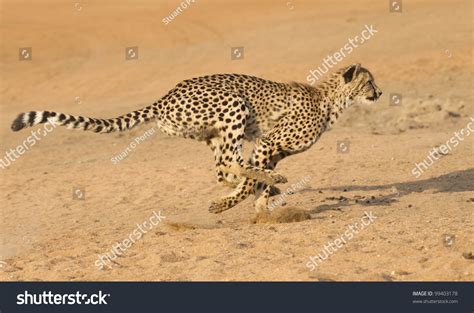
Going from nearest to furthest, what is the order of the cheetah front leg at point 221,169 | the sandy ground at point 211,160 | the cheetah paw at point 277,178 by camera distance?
1. the sandy ground at point 211,160
2. the cheetah paw at point 277,178
3. the cheetah front leg at point 221,169

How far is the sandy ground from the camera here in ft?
31.8

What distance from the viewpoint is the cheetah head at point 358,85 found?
40.4 ft

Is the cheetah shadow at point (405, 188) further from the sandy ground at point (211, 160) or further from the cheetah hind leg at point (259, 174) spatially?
the cheetah hind leg at point (259, 174)

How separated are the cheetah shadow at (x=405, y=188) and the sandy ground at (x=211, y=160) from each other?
37mm

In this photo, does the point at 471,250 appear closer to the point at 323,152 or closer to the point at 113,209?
the point at 113,209

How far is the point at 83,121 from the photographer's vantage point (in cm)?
1105

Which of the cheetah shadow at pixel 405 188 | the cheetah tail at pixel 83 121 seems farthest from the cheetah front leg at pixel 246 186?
the cheetah tail at pixel 83 121

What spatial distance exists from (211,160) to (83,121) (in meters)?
4.70

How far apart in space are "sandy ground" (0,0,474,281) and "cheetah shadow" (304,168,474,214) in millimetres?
37

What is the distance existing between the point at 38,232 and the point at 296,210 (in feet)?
9.74

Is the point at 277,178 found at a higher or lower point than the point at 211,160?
higher

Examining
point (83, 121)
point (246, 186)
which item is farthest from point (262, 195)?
point (83, 121)

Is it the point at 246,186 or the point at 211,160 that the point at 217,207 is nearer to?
the point at 246,186

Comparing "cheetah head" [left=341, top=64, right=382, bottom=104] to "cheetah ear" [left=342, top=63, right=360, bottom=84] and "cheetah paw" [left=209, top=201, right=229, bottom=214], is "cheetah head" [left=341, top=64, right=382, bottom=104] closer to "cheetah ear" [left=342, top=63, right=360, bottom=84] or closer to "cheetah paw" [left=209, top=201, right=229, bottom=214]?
"cheetah ear" [left=342, top=63, right=360, bottom=84]
